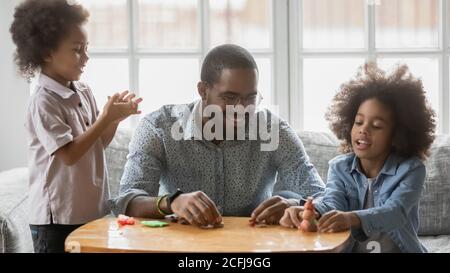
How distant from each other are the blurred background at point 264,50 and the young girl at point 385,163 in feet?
0.70

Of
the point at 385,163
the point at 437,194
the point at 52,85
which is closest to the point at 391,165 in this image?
the point at 385,163

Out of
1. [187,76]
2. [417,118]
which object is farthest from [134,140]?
[417,118]

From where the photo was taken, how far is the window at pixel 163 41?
4.30 feet

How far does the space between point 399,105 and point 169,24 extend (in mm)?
537

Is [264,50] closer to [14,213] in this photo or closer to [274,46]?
[274,46]

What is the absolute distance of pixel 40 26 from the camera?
101 cm

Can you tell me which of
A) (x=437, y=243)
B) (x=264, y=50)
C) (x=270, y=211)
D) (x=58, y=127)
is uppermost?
(x=264, y=50)

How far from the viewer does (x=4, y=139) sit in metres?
1.27

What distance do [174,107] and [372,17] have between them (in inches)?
15.7

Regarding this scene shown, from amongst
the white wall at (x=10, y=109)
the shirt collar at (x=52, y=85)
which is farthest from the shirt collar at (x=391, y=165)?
the white wall at (x=10, y=109)

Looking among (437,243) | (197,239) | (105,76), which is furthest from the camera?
(105,76)

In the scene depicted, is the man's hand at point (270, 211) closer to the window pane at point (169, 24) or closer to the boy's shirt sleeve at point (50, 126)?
the boy's shirt sleeve at point (50, 126)
